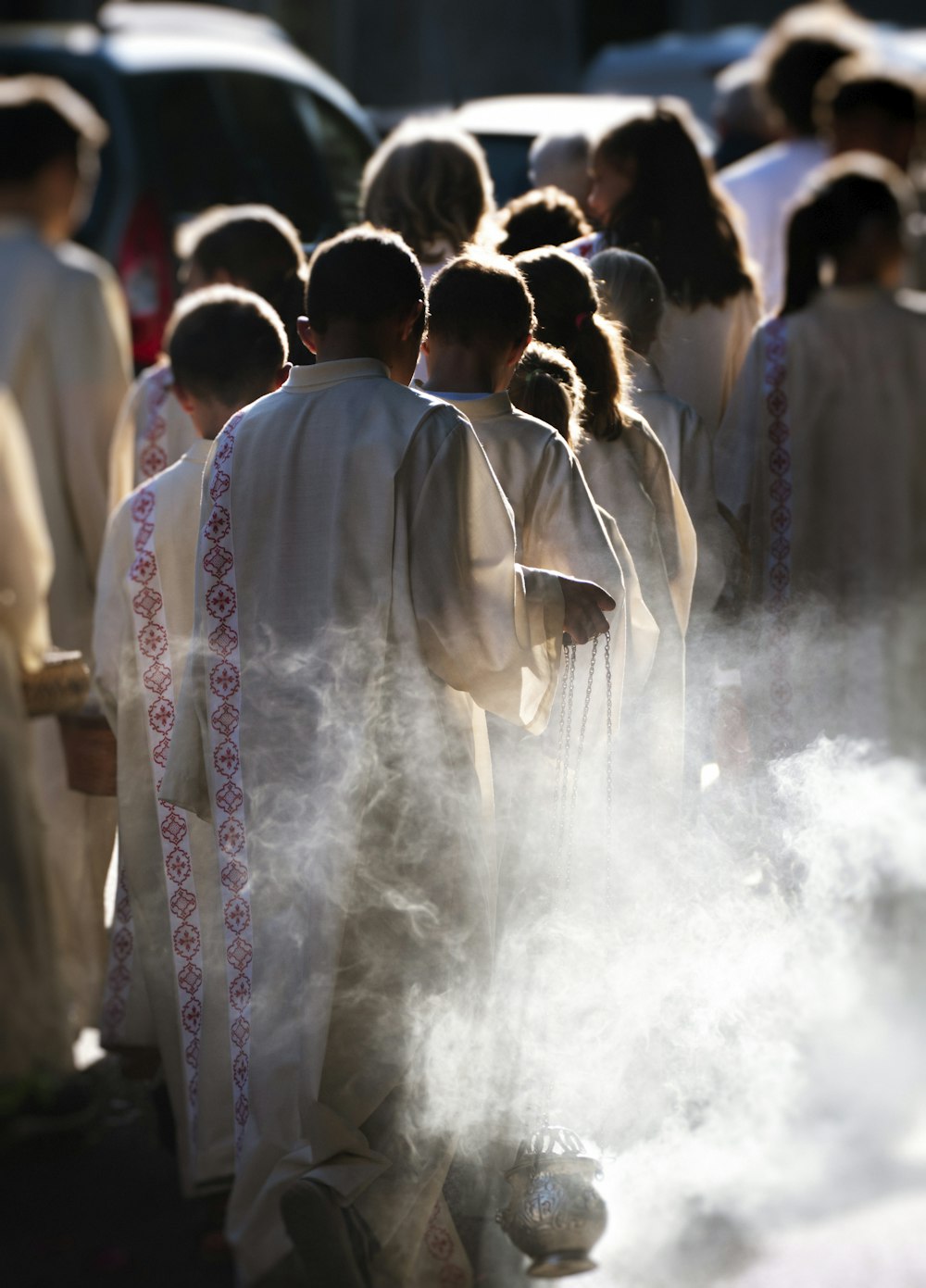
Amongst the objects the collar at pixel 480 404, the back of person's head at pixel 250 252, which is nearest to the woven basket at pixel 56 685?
the collar at pixel 480 404

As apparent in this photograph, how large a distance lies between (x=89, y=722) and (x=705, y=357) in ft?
5.26

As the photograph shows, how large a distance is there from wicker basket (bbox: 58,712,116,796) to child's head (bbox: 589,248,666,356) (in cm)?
109

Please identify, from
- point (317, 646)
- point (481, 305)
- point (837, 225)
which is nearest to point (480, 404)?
point (481, 305)

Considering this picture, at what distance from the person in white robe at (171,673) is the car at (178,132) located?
1.69 feet

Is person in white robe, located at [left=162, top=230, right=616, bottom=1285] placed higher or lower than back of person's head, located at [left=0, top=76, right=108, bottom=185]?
lower

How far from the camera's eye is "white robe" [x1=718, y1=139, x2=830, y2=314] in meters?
4.86

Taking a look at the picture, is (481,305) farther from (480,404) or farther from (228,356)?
(228,356)

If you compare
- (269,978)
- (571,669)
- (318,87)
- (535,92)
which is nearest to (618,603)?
(571,669)

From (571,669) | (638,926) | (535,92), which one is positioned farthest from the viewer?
(535,92)

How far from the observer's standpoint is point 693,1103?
322 cm

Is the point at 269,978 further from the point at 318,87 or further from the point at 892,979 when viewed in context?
the point at 318,87

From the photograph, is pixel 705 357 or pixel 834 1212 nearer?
pixel 834 1212

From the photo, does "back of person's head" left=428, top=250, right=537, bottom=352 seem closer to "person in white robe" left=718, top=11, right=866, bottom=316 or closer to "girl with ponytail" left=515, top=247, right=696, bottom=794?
"girl with ponytail" left=515, top=247, right=696, bottom=794

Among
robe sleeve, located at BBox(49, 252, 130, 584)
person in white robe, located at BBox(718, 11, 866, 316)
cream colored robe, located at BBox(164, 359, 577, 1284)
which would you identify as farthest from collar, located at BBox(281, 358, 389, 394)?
person in white robe, located at BBox(718, 11, 866, 316)
